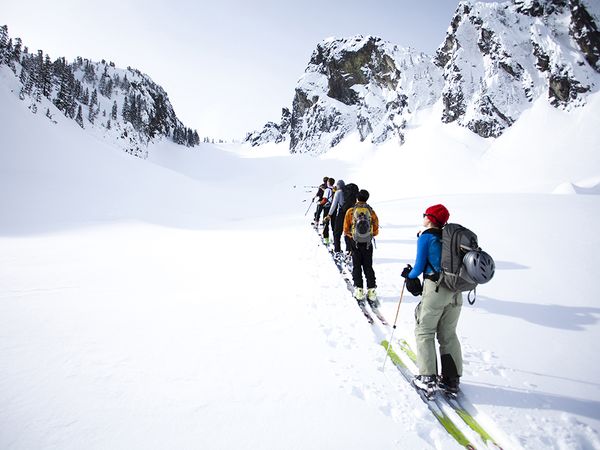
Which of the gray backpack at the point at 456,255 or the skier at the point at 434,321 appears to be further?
the skier at the point at 434,321

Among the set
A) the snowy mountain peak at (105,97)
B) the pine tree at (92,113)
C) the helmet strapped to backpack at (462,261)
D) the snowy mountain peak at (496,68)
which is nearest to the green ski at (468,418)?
the helmet strapped to backpack at (462,261)

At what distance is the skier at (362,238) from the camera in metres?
6.42

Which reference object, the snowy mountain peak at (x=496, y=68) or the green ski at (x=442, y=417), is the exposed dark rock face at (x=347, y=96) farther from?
the green ski at (x=442, y=417)

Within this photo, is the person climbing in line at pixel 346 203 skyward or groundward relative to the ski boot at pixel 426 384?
skyward

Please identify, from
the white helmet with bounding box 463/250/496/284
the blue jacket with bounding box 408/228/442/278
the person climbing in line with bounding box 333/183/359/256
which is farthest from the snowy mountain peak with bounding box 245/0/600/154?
the white helmet with bounding box 463/250/496/284

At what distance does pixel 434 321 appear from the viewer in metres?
3.71

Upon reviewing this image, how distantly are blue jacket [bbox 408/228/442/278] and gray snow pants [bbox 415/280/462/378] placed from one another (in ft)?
0.58

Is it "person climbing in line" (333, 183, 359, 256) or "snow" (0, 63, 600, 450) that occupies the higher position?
"person climbing in line" (333, 183, 359, 256)

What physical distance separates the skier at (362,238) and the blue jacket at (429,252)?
2.61 metres

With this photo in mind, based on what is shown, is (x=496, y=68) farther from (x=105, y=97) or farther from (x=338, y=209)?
(x=105, y=97)

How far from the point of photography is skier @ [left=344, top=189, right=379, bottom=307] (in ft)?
21.1

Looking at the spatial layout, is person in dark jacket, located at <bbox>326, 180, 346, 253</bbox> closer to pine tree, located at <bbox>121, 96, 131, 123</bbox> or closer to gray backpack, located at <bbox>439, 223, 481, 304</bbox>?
gray backpack, located at <bbox>439, 223, 481, 304</bbox>

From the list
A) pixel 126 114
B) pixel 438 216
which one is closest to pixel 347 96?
pixel 126 114

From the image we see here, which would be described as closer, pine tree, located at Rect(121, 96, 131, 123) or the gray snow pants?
the gray snow pants
